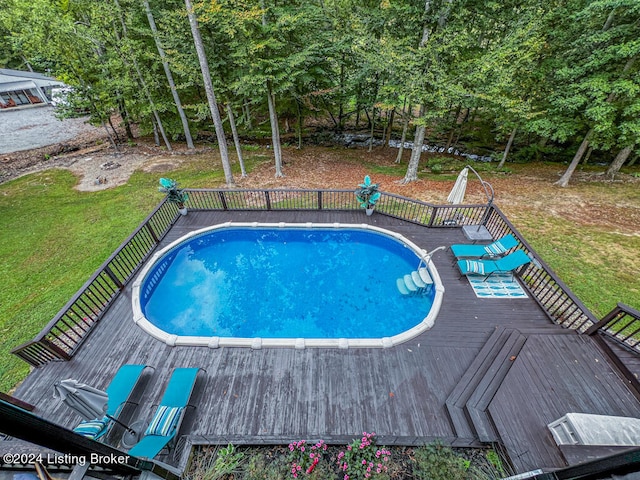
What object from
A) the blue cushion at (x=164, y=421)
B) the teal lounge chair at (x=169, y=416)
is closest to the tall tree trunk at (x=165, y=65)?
the teal lounge chair at (x=169, y=416)

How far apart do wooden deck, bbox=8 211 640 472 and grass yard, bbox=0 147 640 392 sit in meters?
2.43

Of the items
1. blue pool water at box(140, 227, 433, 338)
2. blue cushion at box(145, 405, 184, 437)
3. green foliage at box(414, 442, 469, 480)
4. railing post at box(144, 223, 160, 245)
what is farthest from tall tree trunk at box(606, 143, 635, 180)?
railing post at box(144, 223, 160, 245)

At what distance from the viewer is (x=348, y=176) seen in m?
15.1

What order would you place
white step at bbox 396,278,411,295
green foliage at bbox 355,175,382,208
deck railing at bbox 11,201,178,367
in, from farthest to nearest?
green foliage at bbox 355,175,382,208, white step at bbox 396,278,411,295, deck railing at bbox 11,201,178,367

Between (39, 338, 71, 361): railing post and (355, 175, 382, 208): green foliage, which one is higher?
(355, 175, 382, 208): green foliage

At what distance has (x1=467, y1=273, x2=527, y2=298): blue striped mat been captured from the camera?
6.79 meters

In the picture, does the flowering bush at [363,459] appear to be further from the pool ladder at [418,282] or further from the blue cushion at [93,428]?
the pool ladder at [418,282]

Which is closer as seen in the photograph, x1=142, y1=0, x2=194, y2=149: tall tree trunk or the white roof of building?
x1=142, y1=0, x2=194, y2=149: tall tree trunk

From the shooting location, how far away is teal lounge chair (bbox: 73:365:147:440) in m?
4.21

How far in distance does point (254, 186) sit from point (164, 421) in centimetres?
1124

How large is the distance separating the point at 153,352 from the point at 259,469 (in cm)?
354

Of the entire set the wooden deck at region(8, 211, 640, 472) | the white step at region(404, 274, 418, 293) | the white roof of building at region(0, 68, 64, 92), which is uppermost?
the white roof of building at region(0, 68, 64, 92)

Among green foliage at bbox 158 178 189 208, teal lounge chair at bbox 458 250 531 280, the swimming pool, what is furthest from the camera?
green foliage at bbox 158 178 189 208

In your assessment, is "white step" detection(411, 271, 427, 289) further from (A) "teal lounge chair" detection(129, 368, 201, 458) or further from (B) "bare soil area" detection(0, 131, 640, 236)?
(A) "teal lounge chair" detection(129, 368, 201, 458)
